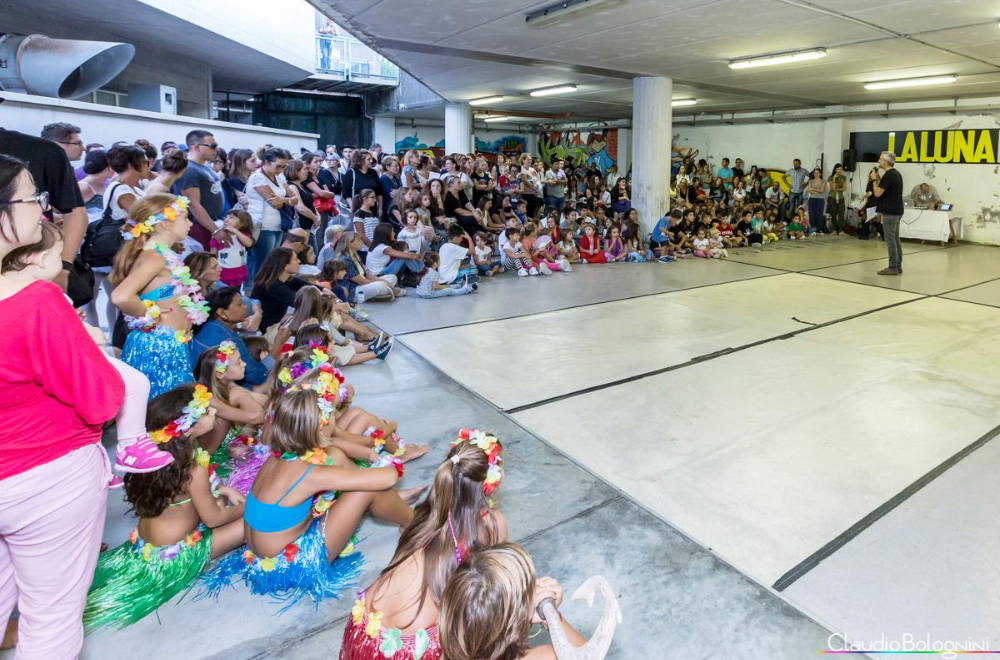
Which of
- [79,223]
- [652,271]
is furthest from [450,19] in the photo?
[79,223]

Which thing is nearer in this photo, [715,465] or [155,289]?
[155,289]

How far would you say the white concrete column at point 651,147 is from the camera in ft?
33.3

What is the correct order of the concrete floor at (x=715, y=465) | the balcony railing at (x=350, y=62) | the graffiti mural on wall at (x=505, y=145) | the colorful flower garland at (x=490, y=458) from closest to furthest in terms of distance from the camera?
the colorful flower garland at (x=490, y=458) → the concrete floor at (x=715, y=465) → the balcony railing at (x=350, y=62) → the graffiti mural on wall at (x=505, y=145)

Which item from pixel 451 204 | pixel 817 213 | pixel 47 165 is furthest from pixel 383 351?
pixel 817 213

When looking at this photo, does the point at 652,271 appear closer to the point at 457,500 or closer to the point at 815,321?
the point at 815,321

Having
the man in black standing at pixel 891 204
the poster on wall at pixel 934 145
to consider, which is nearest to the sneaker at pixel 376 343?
the man in black standing at pixel 891 204

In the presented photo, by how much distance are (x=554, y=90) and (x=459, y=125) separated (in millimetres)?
3205

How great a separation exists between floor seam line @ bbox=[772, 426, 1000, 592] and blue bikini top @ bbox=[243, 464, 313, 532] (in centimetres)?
168

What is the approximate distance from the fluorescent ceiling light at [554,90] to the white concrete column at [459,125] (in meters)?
2.41

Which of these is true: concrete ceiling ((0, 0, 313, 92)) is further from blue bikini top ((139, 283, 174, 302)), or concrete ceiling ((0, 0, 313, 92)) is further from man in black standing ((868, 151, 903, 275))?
man in black standing ((868, 151, 903, 275))

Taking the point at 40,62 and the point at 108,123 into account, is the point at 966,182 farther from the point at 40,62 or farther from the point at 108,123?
the point at 40,62

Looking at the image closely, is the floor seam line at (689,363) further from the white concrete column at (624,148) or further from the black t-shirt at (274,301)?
the white concrete column at (624,148)

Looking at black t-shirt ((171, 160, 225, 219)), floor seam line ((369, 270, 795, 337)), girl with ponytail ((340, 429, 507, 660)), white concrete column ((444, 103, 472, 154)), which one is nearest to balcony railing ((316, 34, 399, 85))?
white concrete column ((444, 103, 472, 154))

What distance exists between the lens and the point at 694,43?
7477 mm
